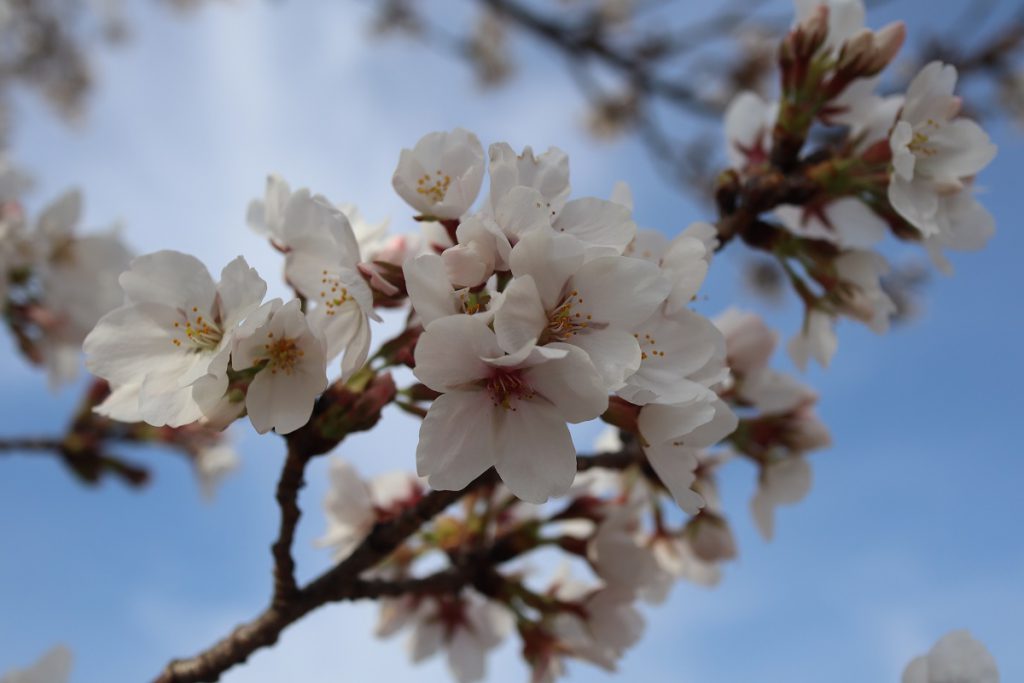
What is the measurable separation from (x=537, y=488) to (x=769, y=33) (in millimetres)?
8267

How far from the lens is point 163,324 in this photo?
3.95 feet

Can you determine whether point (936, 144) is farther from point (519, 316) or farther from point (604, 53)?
point (604, 53)

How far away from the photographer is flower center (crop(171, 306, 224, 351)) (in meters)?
1.18

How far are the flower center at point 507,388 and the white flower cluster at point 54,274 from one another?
1.98m

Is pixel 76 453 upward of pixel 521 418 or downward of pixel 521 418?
upward

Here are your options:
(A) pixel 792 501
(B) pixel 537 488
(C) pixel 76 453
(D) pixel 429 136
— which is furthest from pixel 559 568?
(C) pixel 76 453

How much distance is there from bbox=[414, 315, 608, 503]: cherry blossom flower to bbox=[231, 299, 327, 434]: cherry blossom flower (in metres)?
0.23

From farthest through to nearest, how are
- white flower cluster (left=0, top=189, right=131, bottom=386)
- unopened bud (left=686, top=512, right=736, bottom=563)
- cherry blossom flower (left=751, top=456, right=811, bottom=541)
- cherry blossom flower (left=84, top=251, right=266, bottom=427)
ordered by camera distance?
white flower cluster (left=0, top=189, right=131, bottom=386) < unopened bud (left=686, top=512, right=736, bottom=563) < cherry blossom flower (left=751, top=456, right=811, bottom=541) < cherry blossom flower (left=84, top=251, right=266, bottom=427)

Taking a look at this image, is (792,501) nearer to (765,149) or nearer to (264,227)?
(765,149)

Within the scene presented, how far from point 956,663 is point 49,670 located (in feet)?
5.03

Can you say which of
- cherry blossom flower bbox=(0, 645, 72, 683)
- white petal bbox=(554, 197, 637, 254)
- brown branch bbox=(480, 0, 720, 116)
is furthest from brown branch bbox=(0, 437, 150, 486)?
brown branch bbox=(480, 0, 720, 116)

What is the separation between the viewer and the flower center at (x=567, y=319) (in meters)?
0.99

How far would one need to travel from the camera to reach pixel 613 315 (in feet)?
3.31

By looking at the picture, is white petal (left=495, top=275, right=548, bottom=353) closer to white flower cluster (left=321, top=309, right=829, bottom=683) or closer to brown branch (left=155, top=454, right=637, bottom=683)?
brown branch (left=155, top=454, right=637, bottom=683)
